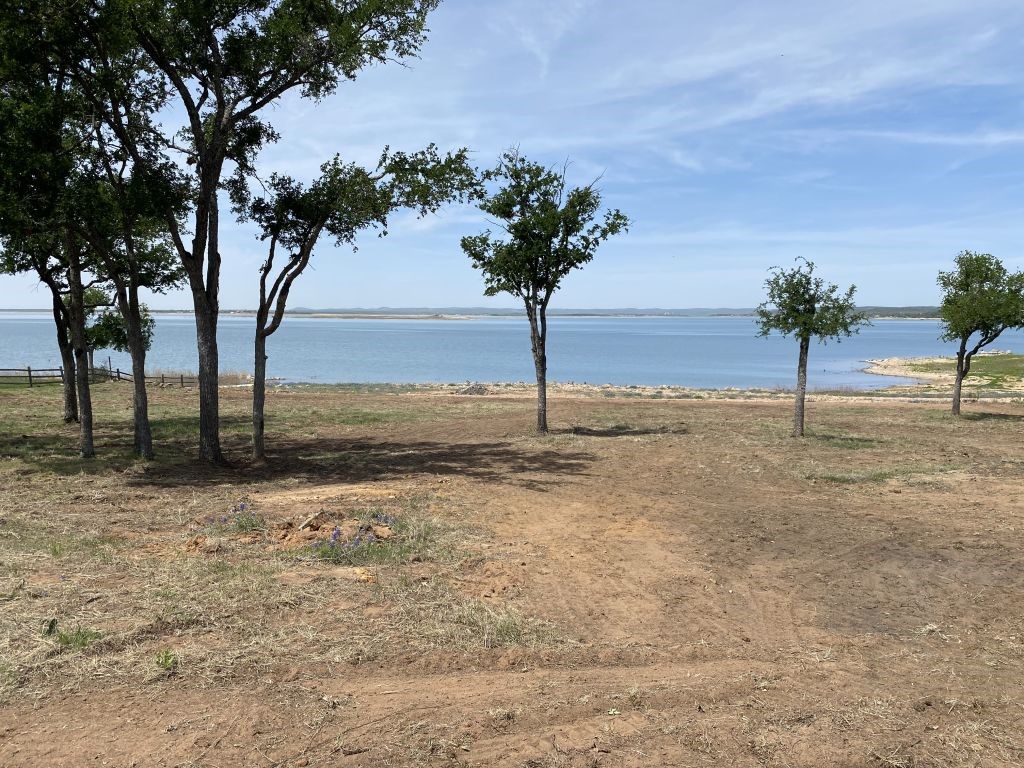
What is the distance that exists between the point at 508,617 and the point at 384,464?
10.5 m

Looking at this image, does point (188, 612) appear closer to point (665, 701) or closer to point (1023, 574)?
point (665, 701)

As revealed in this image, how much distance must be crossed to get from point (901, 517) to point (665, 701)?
854 centimetres

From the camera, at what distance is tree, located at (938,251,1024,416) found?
28.2 metres

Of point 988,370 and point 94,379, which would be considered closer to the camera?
point 94,379

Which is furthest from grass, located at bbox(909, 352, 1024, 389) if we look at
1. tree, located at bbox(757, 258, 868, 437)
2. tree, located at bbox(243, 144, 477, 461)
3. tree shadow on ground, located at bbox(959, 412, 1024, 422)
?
tree, located at bbox(243, 144, 477, 461)

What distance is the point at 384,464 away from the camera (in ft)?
57.8

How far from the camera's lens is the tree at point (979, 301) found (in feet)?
92.6

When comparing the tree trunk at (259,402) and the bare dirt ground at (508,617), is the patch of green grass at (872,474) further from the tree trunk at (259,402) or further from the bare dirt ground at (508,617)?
the tree trunk at (259,402)

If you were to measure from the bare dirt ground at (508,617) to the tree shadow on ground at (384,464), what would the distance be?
8.7 inches

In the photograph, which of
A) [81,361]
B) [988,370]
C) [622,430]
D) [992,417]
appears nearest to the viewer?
[81,361]

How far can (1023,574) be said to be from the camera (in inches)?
375

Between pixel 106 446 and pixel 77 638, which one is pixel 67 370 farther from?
pixel 77 638

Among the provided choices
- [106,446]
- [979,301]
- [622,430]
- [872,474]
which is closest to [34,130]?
[106,446]

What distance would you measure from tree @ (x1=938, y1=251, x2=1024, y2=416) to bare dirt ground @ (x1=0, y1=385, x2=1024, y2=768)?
1527 centimetres
